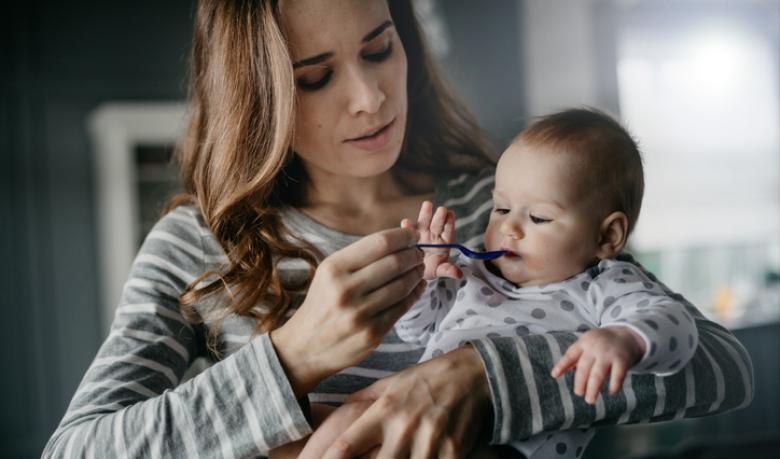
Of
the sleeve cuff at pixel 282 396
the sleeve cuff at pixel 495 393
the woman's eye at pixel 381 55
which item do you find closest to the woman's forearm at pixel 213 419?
the sleeve cuff at pixel 282 396

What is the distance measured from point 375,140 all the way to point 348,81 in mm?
49

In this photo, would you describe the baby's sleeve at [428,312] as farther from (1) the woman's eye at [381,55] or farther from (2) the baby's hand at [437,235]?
(1) the woman's eye at [381,55]

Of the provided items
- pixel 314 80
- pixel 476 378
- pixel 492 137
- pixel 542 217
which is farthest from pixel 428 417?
pixel 492 137

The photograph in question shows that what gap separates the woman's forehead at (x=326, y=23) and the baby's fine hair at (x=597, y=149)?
14 cm

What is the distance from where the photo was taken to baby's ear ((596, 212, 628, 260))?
17.4 inches

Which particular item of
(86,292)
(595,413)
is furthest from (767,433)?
(86,292)

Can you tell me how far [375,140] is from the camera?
50 centimetres

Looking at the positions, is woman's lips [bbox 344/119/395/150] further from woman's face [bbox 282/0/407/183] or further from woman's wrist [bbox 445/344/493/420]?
woman's wrist [bbox 445/344/493/420]

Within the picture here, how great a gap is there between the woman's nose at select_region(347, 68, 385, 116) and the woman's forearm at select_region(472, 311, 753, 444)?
7.1 inches

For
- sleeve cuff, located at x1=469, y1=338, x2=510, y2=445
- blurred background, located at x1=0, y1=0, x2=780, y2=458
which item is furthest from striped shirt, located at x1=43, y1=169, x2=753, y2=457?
blurred background, located at x1=0, y1=0, x2=780, y2=458

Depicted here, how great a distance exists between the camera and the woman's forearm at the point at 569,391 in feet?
1.31

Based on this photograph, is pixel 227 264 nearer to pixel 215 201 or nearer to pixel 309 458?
pixel 215 201

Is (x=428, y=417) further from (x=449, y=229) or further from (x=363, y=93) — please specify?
(x=363, y=93)

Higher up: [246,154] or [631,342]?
[246,154]
